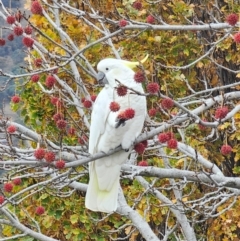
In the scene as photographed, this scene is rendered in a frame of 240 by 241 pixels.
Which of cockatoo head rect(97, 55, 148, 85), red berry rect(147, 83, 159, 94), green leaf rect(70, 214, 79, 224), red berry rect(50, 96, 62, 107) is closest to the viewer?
red berry rect(147, 83, 159, 94)

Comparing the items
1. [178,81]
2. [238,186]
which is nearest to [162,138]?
[238,186]

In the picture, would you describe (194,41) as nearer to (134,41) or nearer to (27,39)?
(134,41)

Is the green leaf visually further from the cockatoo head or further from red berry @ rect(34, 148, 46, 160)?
red berry @ rect(34, 148, 46, 160)

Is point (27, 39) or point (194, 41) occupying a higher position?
point (27, 39)

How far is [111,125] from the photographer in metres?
3.73

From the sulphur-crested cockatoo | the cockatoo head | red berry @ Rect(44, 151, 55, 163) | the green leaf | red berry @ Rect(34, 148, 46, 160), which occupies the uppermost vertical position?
red berry @ Rect(34, 148, 46, 160)

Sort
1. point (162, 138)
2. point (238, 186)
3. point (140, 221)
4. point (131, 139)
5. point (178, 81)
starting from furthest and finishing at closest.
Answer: point (178, 81)
point (140, 221)
point (131, 139)
point (238, 186)
point (162, 138)

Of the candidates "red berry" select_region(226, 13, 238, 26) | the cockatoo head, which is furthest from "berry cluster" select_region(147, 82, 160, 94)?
the cockatoo head

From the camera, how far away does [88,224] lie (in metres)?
6.27

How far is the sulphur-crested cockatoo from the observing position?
Result: 143 inches

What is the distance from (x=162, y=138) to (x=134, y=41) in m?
3.35

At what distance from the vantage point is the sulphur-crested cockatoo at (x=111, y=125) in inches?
143

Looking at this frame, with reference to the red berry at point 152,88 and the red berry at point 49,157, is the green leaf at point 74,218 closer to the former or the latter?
the red berry at point 49,157

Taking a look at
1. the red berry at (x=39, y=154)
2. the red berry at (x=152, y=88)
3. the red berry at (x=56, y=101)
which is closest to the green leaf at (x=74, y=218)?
the red berry at (x=56, y=101)
